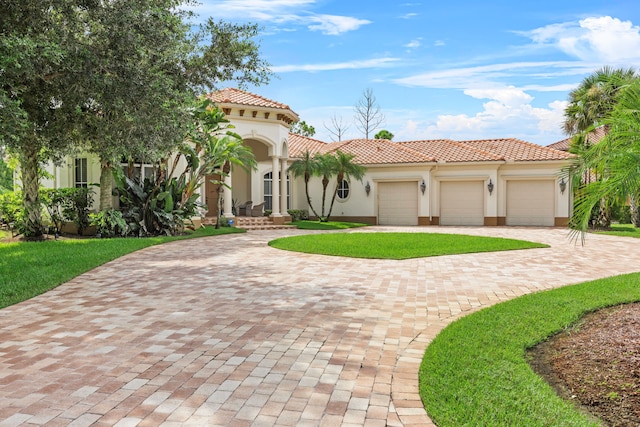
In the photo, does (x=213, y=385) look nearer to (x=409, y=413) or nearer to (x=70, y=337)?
(x=409, y=413)

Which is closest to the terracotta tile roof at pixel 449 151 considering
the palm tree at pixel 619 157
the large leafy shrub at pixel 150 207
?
the large leafy shrub at pixel 150 207

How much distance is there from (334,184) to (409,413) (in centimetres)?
2457

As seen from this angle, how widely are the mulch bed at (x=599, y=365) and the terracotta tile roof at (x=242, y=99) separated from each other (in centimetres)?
1822

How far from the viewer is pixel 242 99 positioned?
2223cm

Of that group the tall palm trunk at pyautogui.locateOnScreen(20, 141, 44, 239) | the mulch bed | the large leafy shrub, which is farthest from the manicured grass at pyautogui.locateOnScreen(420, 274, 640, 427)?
the tall palm trunk at pyautogui.locateOnScreen(20, 141, 44, 239)

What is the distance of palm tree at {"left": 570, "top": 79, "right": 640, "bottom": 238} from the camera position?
4.52 metres

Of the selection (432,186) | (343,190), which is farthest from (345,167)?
(432,186)

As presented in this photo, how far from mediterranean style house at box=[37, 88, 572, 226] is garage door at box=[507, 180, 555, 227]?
0.05 metres

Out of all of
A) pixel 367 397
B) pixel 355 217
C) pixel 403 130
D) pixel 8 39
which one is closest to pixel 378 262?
pixel 367 397

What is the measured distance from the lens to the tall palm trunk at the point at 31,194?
1432cm

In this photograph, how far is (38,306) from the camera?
6836mm

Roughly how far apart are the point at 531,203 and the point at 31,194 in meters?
23.1

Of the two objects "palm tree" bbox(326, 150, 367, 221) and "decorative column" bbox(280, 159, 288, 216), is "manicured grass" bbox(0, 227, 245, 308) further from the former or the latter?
"palm tree" bbox(326, 150, 367, 221)

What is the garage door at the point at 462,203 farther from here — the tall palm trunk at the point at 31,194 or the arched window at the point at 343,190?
the tall palm trunk at the point at 31,194
